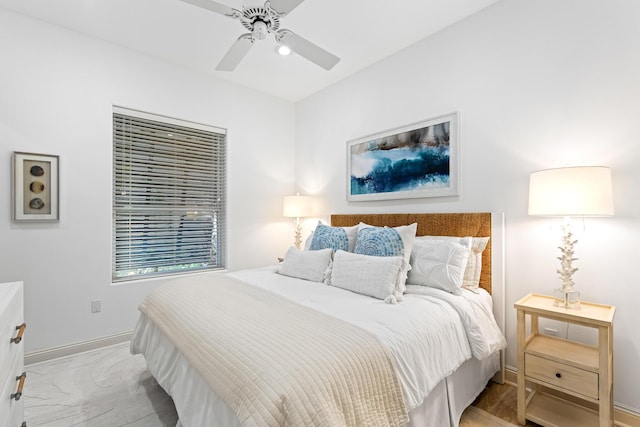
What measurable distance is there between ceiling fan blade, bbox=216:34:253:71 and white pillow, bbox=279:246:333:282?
5.28ft

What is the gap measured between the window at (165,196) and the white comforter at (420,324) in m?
1.59

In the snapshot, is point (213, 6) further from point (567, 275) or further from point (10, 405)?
point (567, 275)

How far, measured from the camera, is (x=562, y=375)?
164 centimetres

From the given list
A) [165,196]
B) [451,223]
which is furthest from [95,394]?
[451,223]

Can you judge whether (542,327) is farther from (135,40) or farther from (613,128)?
(135,40)

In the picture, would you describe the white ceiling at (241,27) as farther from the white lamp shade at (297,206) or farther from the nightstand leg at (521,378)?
the nightstand leg at (521,378)

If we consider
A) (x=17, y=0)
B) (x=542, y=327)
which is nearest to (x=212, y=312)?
(x=542, y=327)

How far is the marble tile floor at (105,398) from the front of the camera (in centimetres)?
179

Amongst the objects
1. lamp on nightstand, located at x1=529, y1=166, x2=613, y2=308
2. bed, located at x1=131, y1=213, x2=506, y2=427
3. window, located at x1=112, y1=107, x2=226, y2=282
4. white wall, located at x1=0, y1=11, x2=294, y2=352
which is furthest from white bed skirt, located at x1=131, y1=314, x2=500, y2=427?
window, located at x1=112, y1=107, x2=226, y2=282

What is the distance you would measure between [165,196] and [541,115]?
3.43 m

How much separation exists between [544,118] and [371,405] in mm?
2144

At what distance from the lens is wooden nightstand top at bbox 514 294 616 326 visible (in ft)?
5.22

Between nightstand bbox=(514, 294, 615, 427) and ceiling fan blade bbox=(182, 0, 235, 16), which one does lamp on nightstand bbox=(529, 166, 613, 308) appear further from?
ceiling fan blade bbox=(182, 0, 235, 16)

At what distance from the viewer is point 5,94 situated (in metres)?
2.39
